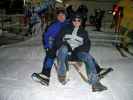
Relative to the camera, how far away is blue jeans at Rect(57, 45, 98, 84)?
7.61 ft

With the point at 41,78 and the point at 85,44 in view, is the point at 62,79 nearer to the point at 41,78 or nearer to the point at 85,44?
the point at 41,78

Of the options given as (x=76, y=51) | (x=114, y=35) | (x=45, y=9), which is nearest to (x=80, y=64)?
(x=76, y=51)

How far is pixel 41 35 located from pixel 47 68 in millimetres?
240

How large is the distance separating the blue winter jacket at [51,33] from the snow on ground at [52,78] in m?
0.06

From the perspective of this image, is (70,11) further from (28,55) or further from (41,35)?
(28,55)

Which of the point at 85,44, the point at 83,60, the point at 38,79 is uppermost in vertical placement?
the point at 85,44

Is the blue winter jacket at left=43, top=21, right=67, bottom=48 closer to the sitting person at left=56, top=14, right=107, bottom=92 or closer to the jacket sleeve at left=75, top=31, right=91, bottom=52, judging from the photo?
the sitting person at left=56, top=14, right=107, bottom=92

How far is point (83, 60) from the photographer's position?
2.34 meters

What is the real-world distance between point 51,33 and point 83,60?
0.29m

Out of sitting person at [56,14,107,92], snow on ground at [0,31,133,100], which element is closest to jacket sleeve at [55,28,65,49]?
sitting person at [56,14,107,92]

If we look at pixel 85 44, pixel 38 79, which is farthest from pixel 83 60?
pixel 38 79

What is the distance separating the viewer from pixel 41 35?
7.87ft

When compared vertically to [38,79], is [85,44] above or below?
above

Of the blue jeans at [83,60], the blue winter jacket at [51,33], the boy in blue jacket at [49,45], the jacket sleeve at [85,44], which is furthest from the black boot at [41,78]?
the jacket sleeve at [85,44]
